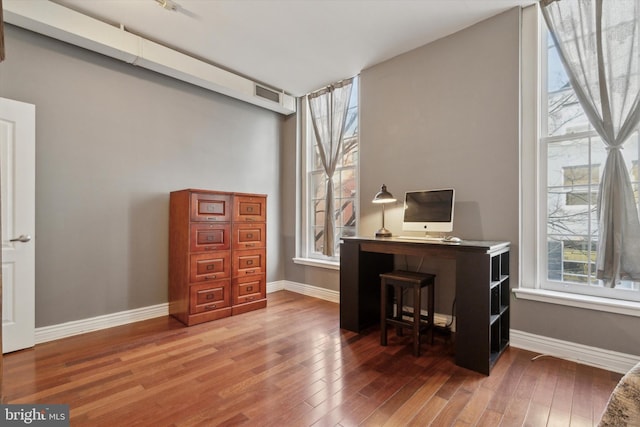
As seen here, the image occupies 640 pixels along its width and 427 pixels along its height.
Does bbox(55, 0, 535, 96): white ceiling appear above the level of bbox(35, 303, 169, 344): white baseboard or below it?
above

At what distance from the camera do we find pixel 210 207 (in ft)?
11.1

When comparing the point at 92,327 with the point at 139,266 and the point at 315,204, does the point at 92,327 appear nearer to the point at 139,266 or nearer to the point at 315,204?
the point at 139,266

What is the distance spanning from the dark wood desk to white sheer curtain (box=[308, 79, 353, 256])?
98 cm

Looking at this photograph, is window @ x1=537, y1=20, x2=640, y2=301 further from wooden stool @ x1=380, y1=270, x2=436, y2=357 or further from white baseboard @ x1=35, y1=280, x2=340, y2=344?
white baseboard @ x1=35, y1=280, x2=340, y2=344

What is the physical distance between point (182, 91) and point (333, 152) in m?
1.89

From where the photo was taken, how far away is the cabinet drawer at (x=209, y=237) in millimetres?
3271

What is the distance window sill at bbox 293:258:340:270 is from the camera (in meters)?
4.06

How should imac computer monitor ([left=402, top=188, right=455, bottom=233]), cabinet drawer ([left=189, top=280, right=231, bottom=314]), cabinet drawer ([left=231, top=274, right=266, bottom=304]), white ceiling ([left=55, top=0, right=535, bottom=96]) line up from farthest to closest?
1. cabinet drawer ([left=231, top=274, right=266, bottom=304])
2. cabinet drawer ([left=189, top=280, right=231, bottom=314])
3. imac computer monitor ([left=402, top=188, right=455, bottom=233])
4. white ceiling ([left=55, top=0, right=535, bottom=96])

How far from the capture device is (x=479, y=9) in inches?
108

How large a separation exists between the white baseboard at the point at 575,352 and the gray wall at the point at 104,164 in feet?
11.4

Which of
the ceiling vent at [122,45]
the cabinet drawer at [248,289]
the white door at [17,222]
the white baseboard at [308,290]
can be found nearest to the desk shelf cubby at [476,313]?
the white baseboard at [308,290]

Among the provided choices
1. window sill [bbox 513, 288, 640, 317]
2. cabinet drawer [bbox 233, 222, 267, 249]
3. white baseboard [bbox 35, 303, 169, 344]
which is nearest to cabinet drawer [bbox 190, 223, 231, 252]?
cabinet drawer [bbox 233, 222, 267, 249]

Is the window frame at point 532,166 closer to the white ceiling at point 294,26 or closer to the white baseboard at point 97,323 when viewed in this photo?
the white ceiling at point 294,26

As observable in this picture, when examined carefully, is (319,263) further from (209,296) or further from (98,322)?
(98,322)
